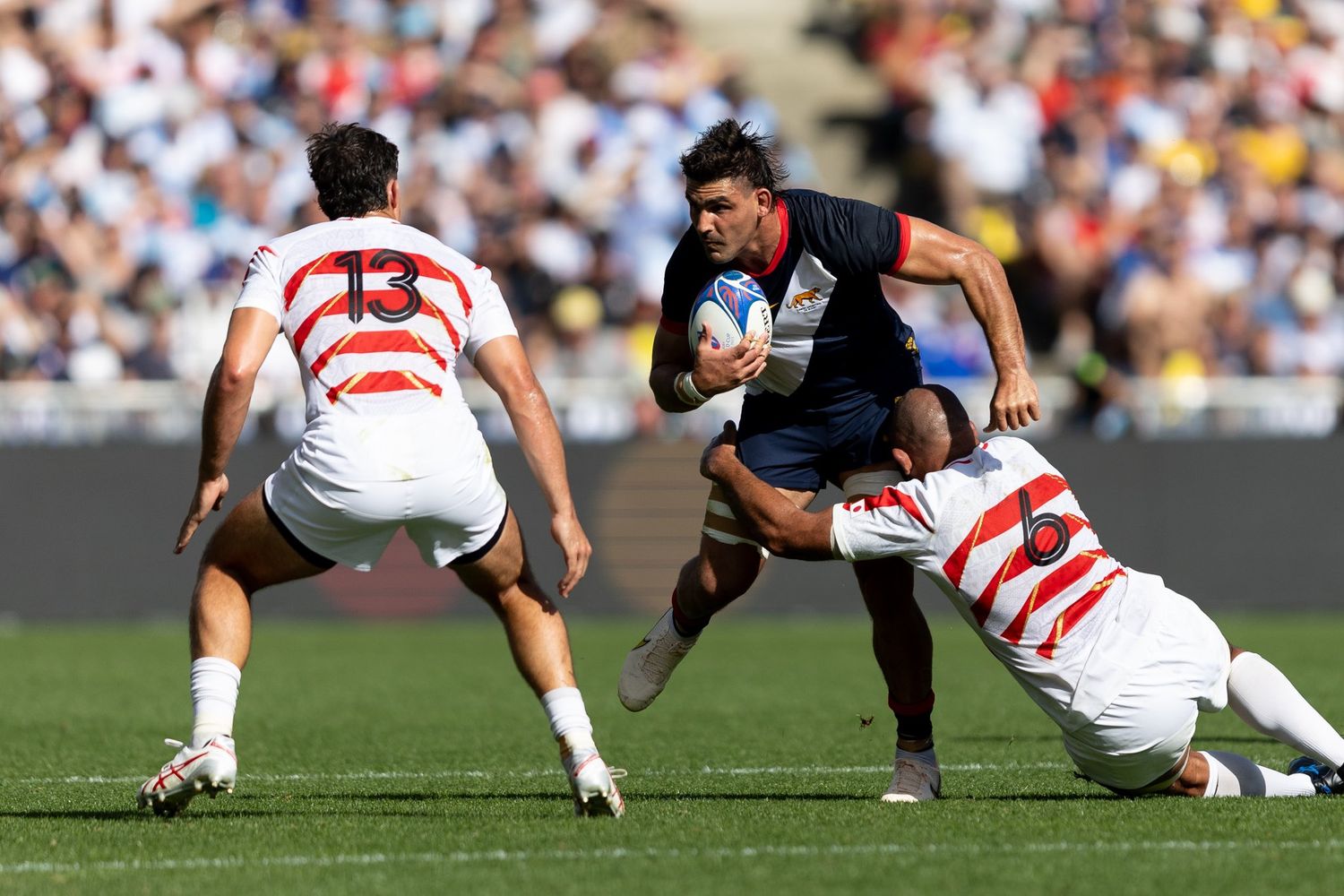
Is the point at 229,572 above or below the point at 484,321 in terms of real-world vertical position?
below

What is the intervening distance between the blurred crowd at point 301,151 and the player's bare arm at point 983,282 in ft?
32.5

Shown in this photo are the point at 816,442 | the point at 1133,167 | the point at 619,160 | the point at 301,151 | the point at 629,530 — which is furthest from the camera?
the point at 1133,167

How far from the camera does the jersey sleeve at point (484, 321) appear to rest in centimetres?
573

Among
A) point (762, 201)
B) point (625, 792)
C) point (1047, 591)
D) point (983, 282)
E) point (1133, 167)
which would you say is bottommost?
point (625, 792)

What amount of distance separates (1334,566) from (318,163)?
11324mm

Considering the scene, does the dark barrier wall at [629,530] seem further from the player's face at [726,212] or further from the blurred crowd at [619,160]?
the player's face at [726,212]

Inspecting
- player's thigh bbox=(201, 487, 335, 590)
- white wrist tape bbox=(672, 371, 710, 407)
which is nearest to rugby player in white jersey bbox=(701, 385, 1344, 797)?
white wrist tape bbox=(672, 371, 710, 407)

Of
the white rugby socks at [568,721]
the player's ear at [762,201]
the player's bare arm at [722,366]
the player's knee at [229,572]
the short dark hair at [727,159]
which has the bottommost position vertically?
the white rugby socks at [568,721]

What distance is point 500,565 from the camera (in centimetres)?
573

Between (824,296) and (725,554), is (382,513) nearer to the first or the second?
(725,554)

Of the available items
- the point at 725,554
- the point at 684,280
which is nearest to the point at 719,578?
the point at 725,554

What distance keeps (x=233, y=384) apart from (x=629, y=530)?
9409mm

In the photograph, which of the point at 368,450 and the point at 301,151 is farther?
the point at 301,151

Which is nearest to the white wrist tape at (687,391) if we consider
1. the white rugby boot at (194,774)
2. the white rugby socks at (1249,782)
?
the white rugby boot at (194,774)
